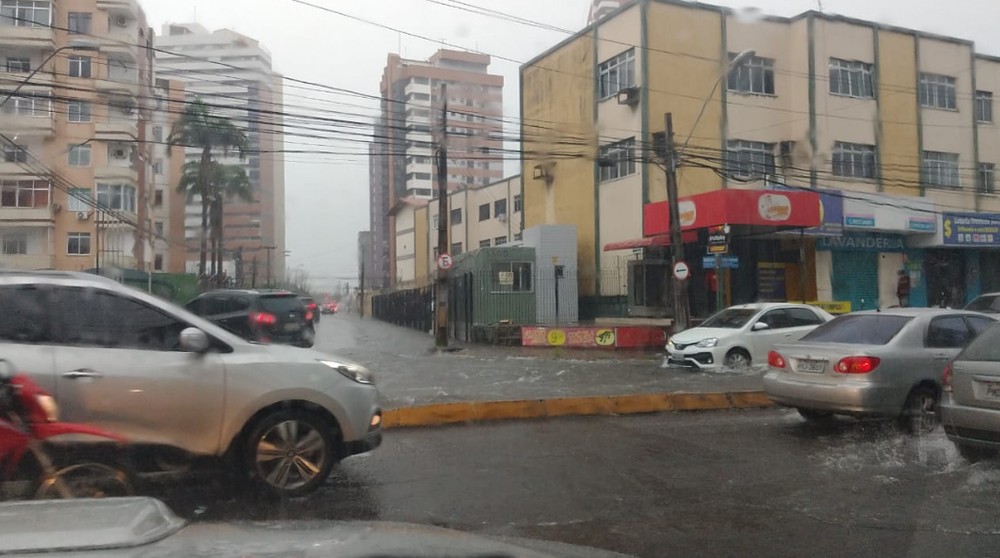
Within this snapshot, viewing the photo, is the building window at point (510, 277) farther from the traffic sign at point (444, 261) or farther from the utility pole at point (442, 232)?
the traffic sign at point (444, 261)

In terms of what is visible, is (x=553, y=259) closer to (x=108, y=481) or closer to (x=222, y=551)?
(x=108, y=481)

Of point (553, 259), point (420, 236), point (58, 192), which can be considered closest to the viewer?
point (58, 192)

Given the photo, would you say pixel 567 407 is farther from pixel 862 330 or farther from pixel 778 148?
pixel 778 148

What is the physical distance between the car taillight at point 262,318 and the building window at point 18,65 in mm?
6056

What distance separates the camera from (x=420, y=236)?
159ft

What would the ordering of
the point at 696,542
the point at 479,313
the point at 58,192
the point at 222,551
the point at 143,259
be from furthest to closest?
the point at 479,313 < the point at 143,259 < the point at 58,192 < the point at 696,542 < the point at 222,551

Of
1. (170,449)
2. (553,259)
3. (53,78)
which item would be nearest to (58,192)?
→ (53,78)

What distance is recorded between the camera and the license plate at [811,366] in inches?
348

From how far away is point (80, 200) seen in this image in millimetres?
22609

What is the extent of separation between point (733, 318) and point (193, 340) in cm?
1257

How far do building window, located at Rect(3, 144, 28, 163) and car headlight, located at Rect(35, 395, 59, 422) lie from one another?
40.0ft

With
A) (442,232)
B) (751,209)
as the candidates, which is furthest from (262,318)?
(751,209)

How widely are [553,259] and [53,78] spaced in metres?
16.8

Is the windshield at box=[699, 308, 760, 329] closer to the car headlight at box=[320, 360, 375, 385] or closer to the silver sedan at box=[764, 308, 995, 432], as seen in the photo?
the silver sedan at box=[764, 308, 995, 432]
